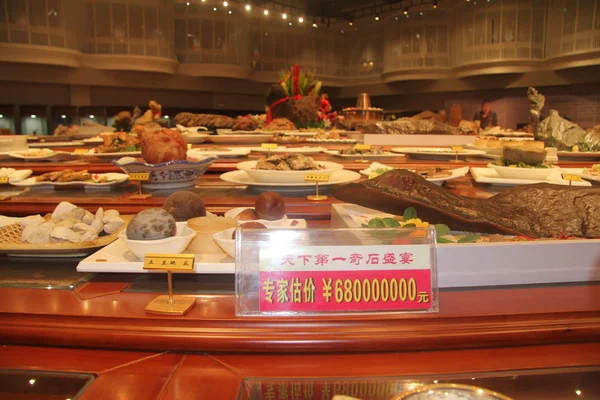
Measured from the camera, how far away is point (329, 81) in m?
12.5

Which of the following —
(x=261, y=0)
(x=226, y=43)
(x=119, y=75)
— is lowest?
(x=119, y=75)

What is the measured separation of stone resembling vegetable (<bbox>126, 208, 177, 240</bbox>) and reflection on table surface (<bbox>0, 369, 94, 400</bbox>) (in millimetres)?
288

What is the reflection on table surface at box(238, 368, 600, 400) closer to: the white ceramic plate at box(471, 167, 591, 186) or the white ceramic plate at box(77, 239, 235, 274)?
the white ceramic plate at box(77, 239, 235, 274)

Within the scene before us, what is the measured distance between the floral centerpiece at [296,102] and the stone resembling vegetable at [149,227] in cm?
486

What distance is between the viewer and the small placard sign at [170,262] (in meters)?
0.78

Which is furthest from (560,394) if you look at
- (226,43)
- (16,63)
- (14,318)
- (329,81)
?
(329,81)

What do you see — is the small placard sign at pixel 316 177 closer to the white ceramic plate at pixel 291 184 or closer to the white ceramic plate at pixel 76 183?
the white ceramic plate at pixel 291 184

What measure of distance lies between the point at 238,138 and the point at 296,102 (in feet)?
6.77

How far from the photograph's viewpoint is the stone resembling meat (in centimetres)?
101

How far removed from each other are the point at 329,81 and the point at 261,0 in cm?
273

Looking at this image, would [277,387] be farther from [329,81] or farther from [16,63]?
[329,81]

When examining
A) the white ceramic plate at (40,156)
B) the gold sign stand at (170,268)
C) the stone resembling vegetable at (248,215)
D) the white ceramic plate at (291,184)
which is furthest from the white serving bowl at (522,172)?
the white ceramic plate at (40,156)

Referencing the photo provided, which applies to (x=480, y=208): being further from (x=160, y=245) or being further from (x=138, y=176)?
(x=138, y=176)

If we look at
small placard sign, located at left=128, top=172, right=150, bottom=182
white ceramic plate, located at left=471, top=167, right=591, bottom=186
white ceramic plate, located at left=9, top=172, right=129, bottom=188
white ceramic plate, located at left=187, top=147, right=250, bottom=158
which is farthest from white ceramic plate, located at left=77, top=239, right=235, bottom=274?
white ceramic plate, located at left=187, top=147, right=250, bottom=158
